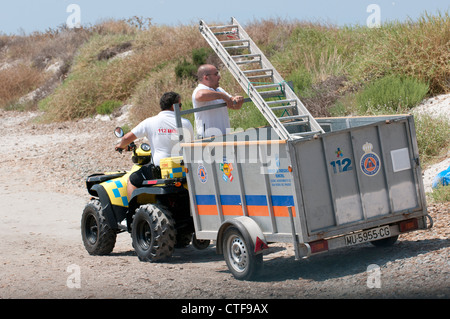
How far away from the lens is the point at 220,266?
26.2ft

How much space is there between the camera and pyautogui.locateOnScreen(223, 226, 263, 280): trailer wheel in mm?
6859

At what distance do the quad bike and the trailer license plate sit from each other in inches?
A: 81.9

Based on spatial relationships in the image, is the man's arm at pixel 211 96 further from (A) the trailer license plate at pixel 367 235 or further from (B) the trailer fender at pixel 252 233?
(A) the trailer license plate at pixel 367 235

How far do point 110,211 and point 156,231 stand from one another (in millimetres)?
1197

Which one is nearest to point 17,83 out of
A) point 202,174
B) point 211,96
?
point 211,96

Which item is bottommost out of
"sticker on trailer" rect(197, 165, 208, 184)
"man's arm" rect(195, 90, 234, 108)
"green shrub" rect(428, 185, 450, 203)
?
"green shrub" rect(428, 185, 450, 203)

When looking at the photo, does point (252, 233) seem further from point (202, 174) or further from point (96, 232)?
point (96, 232)

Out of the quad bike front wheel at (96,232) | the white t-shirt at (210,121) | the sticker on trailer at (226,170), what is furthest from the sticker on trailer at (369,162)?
the quad bike front wheel at (96,232)

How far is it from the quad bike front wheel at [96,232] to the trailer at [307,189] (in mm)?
1944

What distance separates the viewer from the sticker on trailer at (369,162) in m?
6.78

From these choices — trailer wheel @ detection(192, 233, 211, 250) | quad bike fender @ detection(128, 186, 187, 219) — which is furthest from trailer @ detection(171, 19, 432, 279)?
trailer wheel @ detection(192, 233, 211, 250)

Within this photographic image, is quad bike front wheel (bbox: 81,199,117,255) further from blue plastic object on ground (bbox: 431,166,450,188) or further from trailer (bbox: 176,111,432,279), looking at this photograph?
blue plastic object on ground (bbox: 431,166,450,188)

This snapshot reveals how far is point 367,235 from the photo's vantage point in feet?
22.5
